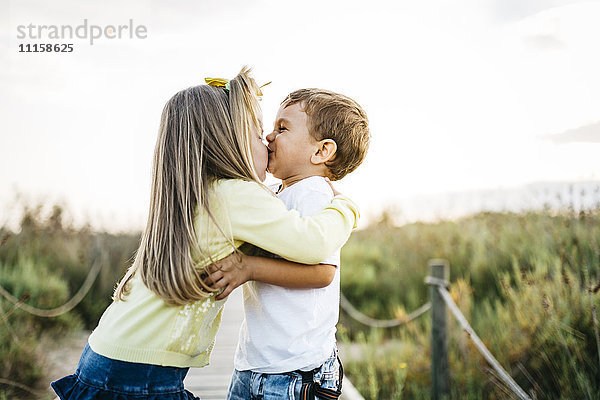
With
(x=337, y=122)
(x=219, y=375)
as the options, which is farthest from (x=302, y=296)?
(x=219, y=375)

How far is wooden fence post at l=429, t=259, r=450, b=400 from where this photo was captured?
4.51m

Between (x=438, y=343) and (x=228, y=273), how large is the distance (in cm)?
313

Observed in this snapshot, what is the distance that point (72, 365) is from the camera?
5500mm

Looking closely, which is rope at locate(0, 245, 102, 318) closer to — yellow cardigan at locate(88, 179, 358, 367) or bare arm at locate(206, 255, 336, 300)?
yellow cardigan at locate(88, 179, 358, 367)

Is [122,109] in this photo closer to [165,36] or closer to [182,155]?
[165,36]

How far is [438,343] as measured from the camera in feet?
15.1

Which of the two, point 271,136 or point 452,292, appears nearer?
point 271,136

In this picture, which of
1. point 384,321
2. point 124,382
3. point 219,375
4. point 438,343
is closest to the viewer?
point 124,382

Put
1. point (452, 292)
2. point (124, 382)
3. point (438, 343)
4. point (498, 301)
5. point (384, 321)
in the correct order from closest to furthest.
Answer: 1. point (124, 382)
2. point (438, 343)
3. point (498, 301)
4. point (452, 292)
5. point (384, 321)

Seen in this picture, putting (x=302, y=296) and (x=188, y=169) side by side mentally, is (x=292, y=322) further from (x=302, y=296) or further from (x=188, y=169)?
(x=188, y=169)


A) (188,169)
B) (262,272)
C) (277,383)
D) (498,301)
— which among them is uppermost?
(188,169)

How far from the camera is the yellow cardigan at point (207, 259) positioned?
5.98ft

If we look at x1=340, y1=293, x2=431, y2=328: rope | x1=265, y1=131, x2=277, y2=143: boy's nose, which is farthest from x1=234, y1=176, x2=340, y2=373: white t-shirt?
x1=340, y1=293, x2=431, y2=328: rope

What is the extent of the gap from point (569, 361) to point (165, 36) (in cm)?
569
